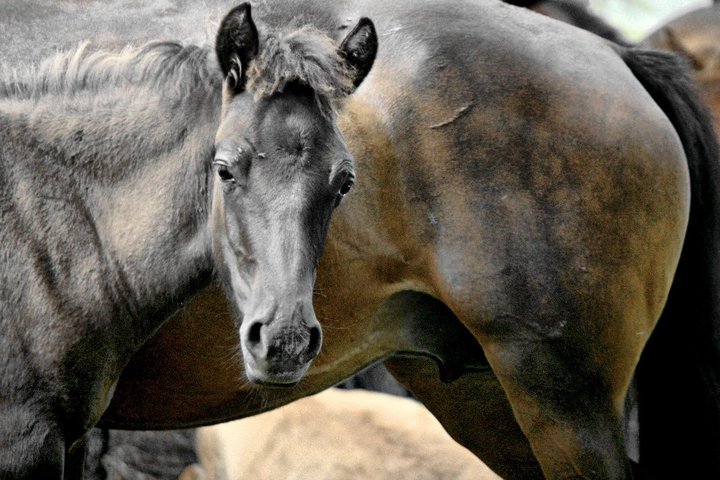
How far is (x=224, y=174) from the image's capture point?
3766mm

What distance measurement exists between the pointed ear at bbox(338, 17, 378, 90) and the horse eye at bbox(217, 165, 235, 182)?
58 cm

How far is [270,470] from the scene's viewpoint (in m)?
6.57

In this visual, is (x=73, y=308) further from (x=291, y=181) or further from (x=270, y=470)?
(x=270, y=470)

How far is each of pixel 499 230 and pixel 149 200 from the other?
1351mm

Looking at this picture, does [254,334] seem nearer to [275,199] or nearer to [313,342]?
[313,342]

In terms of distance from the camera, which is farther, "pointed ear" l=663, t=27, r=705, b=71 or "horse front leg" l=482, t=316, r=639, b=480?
"pointed ear" l=663, t=27, r=705, b=71

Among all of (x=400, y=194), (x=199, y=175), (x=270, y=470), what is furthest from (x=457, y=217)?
(x=270, y=470)

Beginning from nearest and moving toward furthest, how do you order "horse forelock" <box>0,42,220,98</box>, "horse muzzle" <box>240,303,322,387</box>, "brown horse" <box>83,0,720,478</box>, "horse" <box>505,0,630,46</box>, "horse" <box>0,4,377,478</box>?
"horse muzzle" <box>240,303,322,387</box>
"horse" <box>0,4,377,478</box>
"horse forelock" <box>0,42,220,98</box>
"brown horse" <box>83,0,720,478</box>
"horse" <box>505,0,630,46</box>

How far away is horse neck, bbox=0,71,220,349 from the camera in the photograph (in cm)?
408

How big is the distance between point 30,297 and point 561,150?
2.07 metres

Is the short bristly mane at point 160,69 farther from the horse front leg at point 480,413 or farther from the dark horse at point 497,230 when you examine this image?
the horse front leg at point 480,413

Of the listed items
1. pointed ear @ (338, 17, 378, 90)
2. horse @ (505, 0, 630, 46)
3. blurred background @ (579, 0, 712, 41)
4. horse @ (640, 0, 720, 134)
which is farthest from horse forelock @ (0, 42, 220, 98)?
blurred background @ (579, 0, 712, 41)

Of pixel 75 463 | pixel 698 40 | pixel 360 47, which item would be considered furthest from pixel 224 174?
pixel 698 40

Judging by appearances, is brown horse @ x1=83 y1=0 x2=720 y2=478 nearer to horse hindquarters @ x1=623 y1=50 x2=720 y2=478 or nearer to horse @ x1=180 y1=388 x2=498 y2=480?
horse hindquarters @ x1=623 y1=50 x2=720 y2=478
